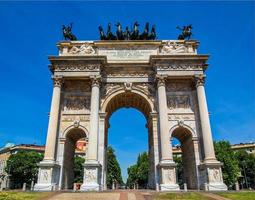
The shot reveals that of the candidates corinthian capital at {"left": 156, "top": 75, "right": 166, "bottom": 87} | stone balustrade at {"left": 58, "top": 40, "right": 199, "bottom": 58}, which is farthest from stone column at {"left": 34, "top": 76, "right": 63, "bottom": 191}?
corinthian capital at {"left": 156, "top": 75, "right": 166, "bottom": 87}

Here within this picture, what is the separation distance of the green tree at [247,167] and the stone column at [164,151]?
146 feet

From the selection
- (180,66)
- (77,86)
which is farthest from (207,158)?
(77,86)

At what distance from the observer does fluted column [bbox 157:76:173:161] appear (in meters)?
23.0

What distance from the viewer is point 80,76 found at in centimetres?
2641

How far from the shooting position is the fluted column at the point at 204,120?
23.2m

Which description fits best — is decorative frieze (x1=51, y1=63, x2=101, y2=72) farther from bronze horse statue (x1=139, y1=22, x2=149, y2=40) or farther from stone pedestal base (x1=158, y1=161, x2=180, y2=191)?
stone pedestal base (x1=158, y1=161, x2=180, y2=191)

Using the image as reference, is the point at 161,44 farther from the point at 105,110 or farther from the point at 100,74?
the point at 105,110

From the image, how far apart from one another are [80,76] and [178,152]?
2164 inches

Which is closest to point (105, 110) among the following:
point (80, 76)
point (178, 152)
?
point (80, 76)

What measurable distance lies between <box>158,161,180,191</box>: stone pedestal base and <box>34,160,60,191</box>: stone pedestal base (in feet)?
31.8

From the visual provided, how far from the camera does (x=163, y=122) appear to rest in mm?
24141

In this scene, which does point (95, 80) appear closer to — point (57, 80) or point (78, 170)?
point (57, 80)

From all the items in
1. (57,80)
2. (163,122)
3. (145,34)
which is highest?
(145,34)

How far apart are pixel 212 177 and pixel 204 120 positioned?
18.2 feet
